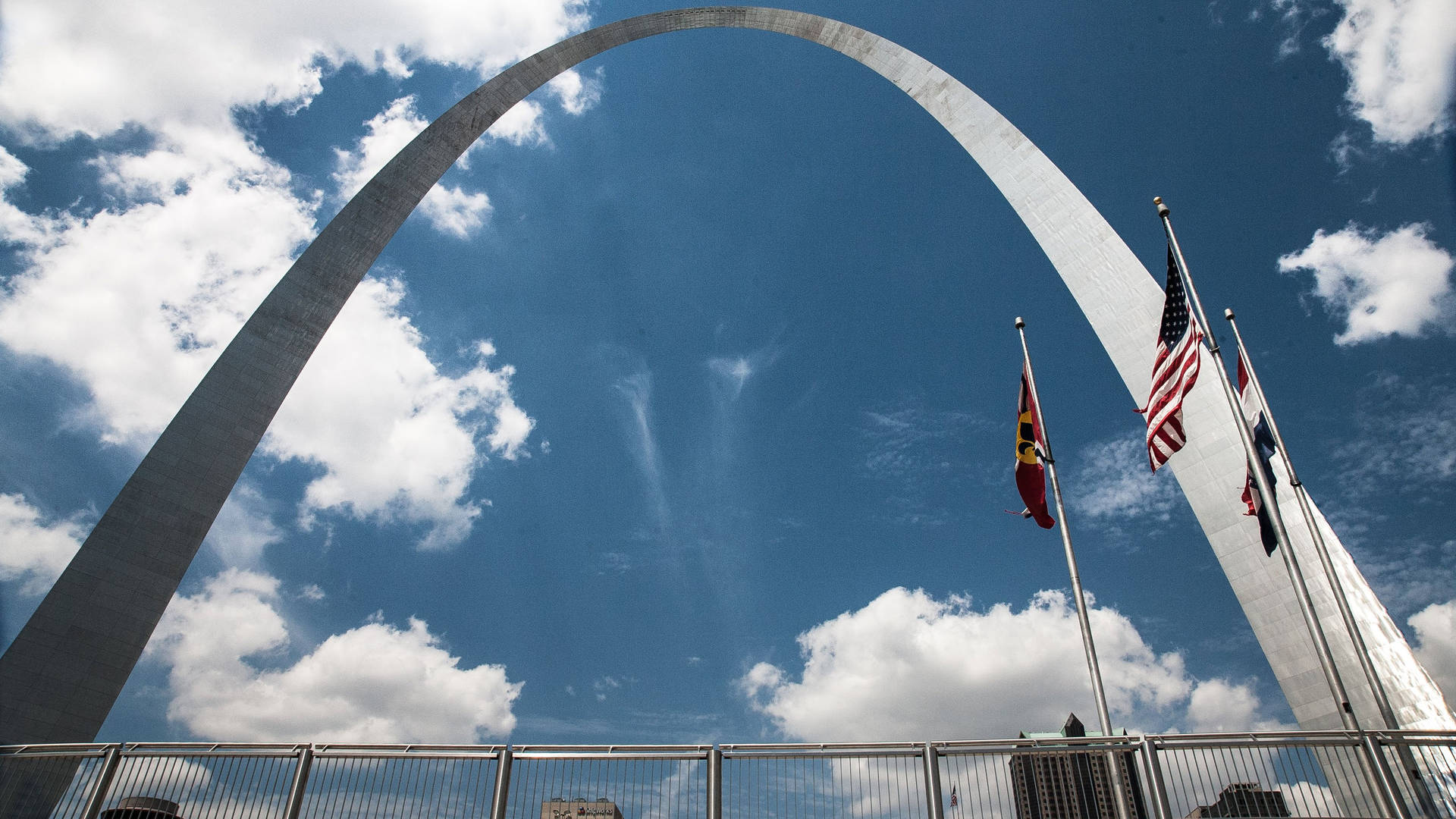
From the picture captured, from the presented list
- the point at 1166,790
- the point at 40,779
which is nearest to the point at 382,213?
the point at 40,779

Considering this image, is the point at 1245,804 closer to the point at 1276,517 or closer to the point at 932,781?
the point at 932,781

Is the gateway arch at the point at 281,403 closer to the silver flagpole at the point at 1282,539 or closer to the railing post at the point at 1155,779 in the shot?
the silver flagpole at the point at 1282,539

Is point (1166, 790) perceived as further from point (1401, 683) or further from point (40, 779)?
point (40, 779)

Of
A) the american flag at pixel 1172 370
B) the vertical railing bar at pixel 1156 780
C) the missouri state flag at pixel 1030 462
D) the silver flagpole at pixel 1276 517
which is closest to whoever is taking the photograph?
the vertical railing bar at pixel 1156 780

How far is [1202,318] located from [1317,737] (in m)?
6.18

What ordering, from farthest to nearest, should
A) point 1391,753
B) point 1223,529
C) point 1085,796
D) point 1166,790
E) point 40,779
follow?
point 1223,529 < point 40,779 < point 1391,753 < point 1085,796 < point 1166,790

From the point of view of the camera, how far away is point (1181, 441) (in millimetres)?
12148

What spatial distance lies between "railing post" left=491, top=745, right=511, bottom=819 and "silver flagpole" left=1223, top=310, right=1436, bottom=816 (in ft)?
33.3

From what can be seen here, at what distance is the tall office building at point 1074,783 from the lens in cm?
888

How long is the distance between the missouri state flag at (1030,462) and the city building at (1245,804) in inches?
252

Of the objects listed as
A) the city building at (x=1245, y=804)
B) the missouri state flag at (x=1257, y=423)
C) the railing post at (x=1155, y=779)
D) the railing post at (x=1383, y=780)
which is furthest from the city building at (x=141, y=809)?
the missouri state flag at (x=1257, y=423)

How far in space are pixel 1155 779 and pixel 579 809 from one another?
648cm

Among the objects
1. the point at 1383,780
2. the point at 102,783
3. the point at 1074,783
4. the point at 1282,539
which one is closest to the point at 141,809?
the point at 102,783

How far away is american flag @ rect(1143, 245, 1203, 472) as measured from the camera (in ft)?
38.4
